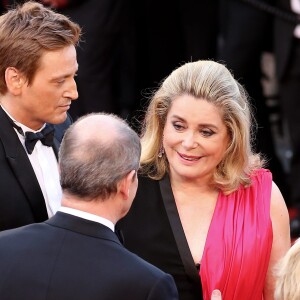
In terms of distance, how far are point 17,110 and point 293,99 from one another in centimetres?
266

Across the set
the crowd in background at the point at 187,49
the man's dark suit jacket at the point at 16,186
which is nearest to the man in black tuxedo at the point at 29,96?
Result: the man's dark suit jacket at the point at 16,186

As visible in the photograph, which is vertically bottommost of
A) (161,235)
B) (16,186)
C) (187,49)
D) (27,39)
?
(161,235)

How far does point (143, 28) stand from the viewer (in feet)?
23.6

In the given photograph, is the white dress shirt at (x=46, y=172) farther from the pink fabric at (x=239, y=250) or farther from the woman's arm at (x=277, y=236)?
the woman's arm at (x=277, y=236)

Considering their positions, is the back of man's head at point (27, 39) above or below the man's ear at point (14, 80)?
above

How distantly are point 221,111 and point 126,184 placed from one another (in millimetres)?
960

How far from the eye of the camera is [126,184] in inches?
127

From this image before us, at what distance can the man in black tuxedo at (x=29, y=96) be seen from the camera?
12.9 ft

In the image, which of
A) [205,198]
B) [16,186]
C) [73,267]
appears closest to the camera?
[73,267]

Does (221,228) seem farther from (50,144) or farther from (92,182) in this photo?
(92,182)

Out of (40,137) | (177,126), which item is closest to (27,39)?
(40,137)

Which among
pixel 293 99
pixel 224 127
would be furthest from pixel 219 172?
pixel 293 99

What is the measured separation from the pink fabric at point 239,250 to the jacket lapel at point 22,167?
68 centimetres

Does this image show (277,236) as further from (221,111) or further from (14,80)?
(14,80)
